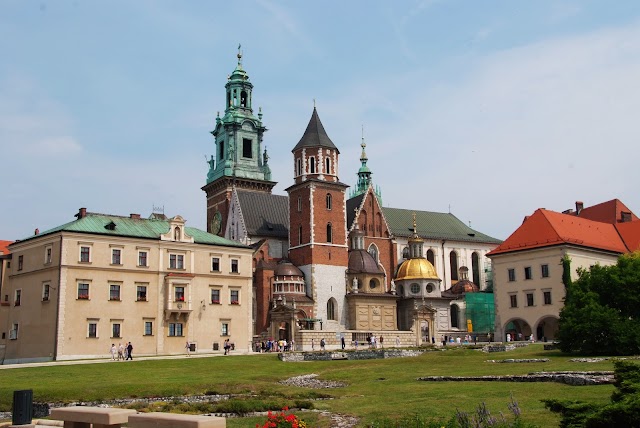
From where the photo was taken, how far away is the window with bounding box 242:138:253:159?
94.2 m

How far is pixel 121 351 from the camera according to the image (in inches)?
1907

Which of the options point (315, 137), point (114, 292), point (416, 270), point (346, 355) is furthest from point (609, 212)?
point (114, 292)

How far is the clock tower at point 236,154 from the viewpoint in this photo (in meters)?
89.8

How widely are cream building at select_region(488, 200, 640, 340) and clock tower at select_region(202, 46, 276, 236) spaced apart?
3424 centimetres

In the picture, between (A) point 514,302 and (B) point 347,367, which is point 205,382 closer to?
(B) point 347,367

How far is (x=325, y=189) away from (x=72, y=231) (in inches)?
1211

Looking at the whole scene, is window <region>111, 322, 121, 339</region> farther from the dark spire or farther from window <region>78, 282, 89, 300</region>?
the dark spire

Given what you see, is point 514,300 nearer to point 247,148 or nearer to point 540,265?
point 540,265

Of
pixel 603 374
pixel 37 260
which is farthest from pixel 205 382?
pixel 37 260

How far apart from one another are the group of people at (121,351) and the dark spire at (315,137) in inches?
1309

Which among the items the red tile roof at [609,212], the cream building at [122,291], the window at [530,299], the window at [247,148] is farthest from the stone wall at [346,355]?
the window at [247,148]

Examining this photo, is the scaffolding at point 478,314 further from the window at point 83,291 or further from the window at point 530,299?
the window at point 83,291

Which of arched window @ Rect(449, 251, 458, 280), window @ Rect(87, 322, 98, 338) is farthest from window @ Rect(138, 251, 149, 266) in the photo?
arched window @ Rect(449, 251, 458, 280)

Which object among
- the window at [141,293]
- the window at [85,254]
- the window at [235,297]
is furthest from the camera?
the window at [235,297]
